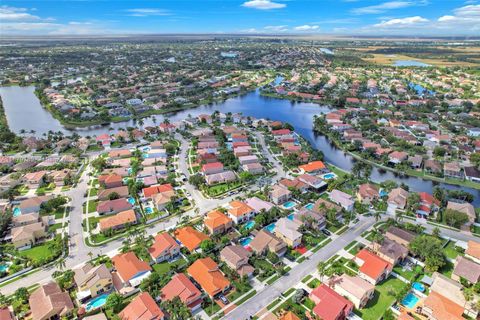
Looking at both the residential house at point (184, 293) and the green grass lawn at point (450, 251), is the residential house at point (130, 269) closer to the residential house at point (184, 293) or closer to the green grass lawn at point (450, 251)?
the residential house at point (184, 293)

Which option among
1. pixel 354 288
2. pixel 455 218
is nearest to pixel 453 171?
pixel 455 218

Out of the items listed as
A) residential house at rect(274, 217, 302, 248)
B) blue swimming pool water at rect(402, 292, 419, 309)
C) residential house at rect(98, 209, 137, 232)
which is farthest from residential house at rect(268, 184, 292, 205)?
blue swimming pool water at rect(402, 292, 419, 309)

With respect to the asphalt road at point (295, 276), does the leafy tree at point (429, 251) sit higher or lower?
higher

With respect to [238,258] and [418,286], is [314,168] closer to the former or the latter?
[418,286]

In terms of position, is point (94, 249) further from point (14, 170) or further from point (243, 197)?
point (14, 170)

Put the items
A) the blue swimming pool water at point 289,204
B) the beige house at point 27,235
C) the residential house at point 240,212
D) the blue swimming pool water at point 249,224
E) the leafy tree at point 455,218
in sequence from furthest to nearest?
the blue swimming pool water at point 289,204 → the residential house at point 240,212 → the blue swimming pool water at point 249,224 → the leafy tree at point 455,218 → the beige house at point 27,235

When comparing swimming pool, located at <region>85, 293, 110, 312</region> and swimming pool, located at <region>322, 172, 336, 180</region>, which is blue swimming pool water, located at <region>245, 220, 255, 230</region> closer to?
swimming pool, located at <region>85, 293, 110, 312</region>

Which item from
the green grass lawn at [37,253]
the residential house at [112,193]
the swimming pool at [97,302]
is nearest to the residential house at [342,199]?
the residential house at [112,193]
